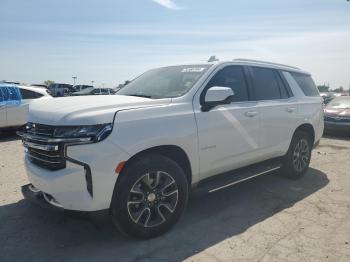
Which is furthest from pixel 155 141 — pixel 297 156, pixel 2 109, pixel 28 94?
pixel 28 94

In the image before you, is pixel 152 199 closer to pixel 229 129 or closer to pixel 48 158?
pixel 48 158

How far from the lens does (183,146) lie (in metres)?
3.53

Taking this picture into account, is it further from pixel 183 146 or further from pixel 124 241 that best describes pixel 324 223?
pixel 124 241

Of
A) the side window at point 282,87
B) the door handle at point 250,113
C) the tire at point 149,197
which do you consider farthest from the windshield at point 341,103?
the tire at point 149,197

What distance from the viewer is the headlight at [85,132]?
9.50ft

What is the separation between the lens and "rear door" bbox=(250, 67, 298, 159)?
4.71 metres

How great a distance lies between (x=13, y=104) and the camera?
9.77m

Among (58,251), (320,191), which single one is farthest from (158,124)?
(320,191)

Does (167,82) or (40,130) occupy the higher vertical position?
(167,82)

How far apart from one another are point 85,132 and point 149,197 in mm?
974

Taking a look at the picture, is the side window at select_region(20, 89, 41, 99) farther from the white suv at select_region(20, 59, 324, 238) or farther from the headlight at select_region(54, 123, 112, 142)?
the headlight at select_region(54, 123, 112, 142)

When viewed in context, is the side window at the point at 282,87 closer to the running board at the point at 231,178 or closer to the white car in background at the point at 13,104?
the running board at the point at 231,178

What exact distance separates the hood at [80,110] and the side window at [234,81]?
2.90 feet

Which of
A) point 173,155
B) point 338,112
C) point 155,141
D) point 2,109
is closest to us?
point 155,141
